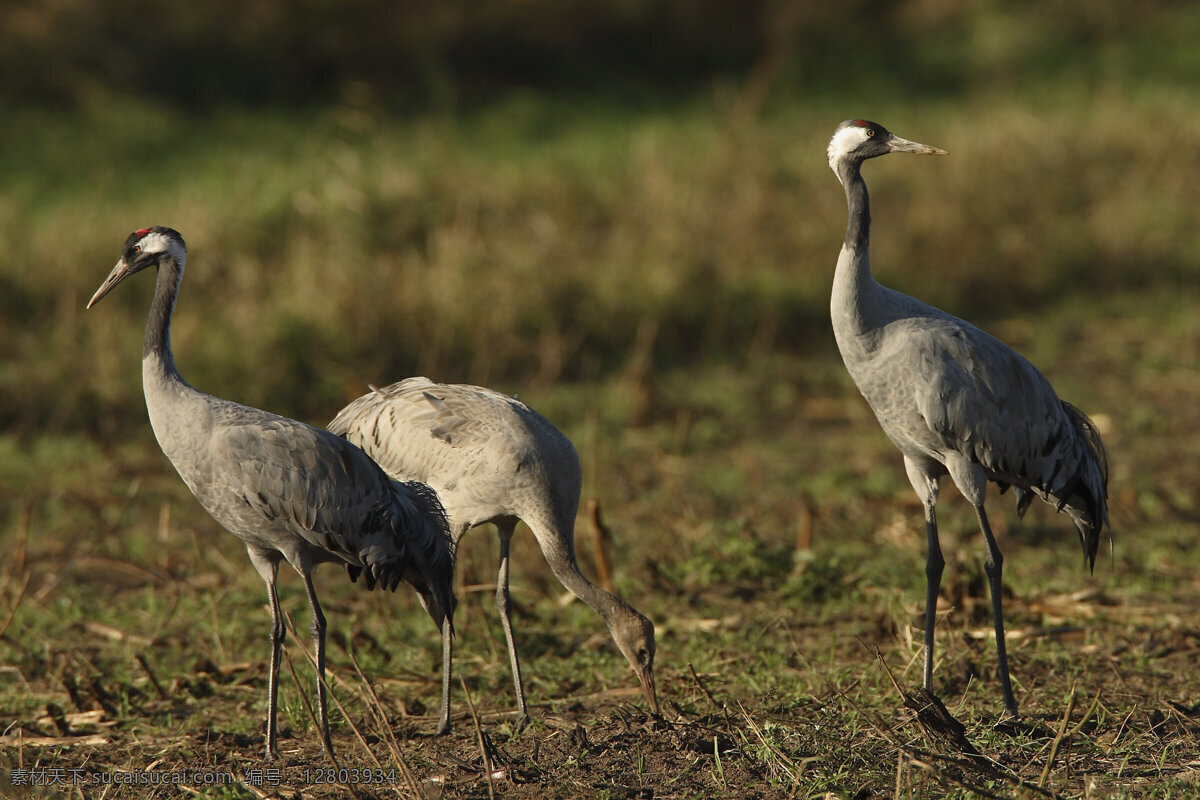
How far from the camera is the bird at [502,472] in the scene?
4.50 m

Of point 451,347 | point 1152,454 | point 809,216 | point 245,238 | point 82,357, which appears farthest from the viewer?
point 809,216

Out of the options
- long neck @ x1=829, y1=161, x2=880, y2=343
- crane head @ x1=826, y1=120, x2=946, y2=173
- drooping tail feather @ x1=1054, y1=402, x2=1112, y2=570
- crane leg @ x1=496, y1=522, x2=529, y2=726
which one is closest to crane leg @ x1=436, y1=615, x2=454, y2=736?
crane leg @ x1=496, y1=522, x2=529, y2=726

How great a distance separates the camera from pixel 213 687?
494 centimetres

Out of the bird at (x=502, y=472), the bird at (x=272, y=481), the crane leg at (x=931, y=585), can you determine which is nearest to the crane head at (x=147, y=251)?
the bird at (x=272, y=481)

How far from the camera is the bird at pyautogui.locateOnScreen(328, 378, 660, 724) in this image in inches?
177

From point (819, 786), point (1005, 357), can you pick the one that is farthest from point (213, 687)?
point (1005, 357)

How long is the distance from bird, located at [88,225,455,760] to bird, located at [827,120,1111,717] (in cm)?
161

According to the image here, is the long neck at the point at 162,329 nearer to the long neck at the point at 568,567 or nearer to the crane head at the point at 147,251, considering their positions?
the crane head at the point at 147,251

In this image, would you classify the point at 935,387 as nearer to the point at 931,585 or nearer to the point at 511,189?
the point at 931,585

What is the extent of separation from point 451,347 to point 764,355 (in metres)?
2.13

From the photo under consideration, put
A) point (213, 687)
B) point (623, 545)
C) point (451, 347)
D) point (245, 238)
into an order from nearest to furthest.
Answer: point (213, 687) → point (623, 545) → point (451, 347) → point (245, 238)

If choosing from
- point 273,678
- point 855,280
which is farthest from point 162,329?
point 855,280

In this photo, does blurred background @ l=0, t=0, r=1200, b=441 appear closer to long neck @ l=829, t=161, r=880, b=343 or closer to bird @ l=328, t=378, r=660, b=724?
bird @ l=328, t=378, r=660, b=724

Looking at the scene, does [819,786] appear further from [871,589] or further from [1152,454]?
[1152,454]
